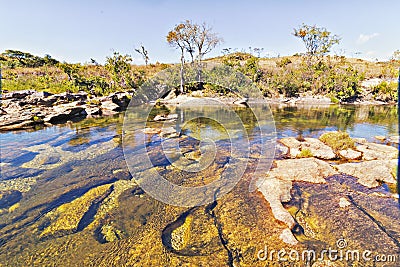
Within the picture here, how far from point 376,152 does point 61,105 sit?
876 inches

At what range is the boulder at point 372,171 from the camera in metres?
5.91

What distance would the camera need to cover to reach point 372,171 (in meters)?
6.27

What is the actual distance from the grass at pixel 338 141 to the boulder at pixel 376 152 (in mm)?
371

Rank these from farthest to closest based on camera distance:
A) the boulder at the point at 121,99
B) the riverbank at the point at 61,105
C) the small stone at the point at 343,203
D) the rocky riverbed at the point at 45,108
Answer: the boulder at the point at 121,99
the riverbank at the point at 61,105
the rocky riverbed at the point at 45,108
the small stone at the point at 343,203

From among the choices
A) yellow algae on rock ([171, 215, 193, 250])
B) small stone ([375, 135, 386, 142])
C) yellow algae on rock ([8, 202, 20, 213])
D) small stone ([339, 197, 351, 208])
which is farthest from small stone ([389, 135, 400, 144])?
yellow algae on rock ([8, 202, 20, 213])

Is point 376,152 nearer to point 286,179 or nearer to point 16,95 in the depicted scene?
point 286,179

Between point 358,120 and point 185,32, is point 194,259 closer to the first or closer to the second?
point 358,120

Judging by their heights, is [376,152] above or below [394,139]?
above

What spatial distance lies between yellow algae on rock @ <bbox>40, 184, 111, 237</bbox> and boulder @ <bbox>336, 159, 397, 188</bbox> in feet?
23.3

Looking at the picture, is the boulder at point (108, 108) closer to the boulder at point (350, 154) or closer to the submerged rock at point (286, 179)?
the submerged rock at point (286, 179)

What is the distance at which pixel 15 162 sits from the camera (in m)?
7.85

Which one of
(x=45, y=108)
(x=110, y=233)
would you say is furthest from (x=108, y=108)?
(x=110, y=233)

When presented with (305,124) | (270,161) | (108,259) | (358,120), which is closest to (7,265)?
(108,259)

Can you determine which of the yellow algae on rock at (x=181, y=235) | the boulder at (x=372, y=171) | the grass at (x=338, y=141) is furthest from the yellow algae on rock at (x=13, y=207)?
the grass at (x=338, y=141)
